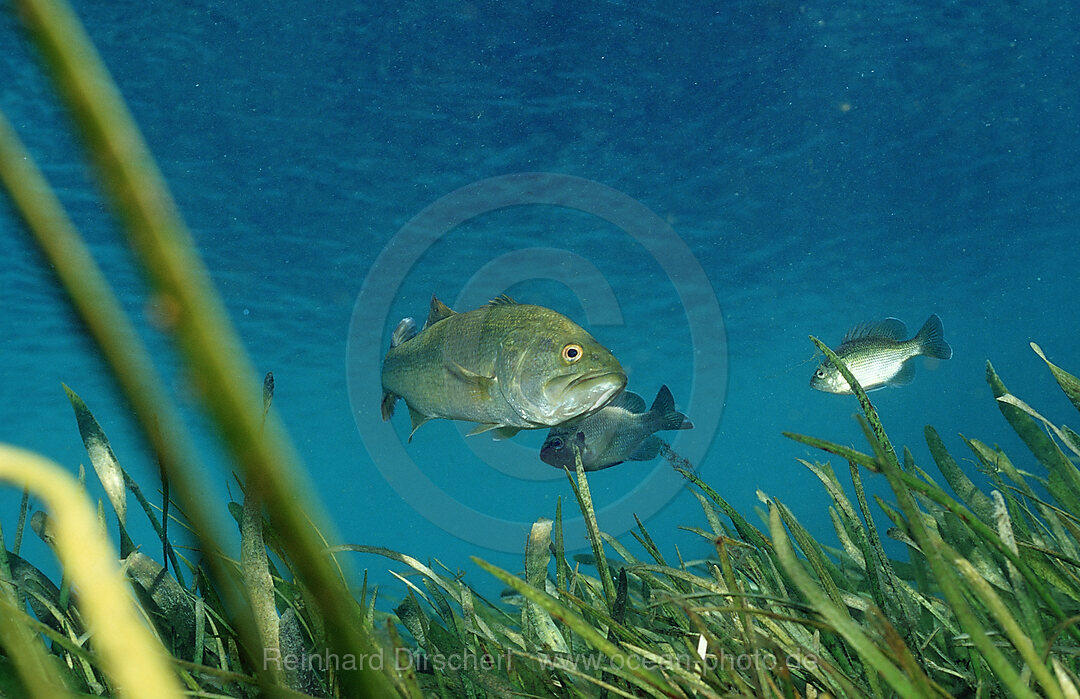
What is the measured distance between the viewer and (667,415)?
4836 millimetres

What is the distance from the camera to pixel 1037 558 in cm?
201

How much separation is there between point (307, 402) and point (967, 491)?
38800mm

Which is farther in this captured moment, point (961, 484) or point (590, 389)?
point (590, 389)

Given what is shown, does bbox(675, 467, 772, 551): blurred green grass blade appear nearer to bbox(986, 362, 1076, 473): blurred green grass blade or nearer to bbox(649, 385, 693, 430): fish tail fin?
bbox(986, 362, 1076, 473): blurred green grass blade

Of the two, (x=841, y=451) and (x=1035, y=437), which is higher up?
(x=1035, y=437)

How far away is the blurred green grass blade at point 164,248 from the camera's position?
1.38 feet

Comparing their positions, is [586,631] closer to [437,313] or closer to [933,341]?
[437,313]

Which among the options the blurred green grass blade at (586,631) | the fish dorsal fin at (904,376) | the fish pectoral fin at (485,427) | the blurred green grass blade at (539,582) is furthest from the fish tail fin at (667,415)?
the blurred green grass blade at (586,631)

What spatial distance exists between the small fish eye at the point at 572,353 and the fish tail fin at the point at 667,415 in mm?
1607

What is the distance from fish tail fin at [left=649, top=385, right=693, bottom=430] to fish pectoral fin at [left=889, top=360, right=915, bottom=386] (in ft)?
8.18

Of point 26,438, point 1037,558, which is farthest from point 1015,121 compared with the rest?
point 26,438

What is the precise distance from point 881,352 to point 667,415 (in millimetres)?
2211

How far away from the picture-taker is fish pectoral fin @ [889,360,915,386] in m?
→ 5.89

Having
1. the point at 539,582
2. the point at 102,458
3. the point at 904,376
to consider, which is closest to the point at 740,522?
the point at 539,582
